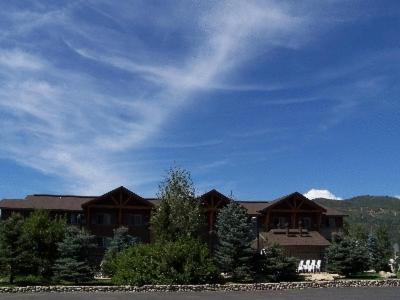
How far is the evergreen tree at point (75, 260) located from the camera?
35625 millimetres

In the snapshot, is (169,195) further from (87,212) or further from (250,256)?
(87,212)

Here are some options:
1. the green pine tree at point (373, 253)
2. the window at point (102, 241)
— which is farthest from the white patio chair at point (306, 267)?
the window at point (102, 241)

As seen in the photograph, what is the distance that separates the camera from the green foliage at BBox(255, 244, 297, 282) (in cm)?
3784

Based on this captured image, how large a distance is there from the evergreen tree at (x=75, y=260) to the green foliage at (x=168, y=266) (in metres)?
2.07

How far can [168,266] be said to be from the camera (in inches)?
1377

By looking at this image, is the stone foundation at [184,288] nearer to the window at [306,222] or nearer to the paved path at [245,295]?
the paved path at [245,295]

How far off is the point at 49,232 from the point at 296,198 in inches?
1101

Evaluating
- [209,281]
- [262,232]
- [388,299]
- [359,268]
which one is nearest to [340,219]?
[262,232]

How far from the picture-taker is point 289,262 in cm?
3816

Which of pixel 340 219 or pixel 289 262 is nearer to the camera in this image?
pixel 289 262

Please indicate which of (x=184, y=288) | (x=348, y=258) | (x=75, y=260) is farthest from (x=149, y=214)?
(x=184, y=288)

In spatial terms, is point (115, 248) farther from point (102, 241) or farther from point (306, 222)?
point (306, 222)

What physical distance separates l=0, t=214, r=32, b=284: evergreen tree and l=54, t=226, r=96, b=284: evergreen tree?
211cm

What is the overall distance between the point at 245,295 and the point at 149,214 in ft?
85.0
